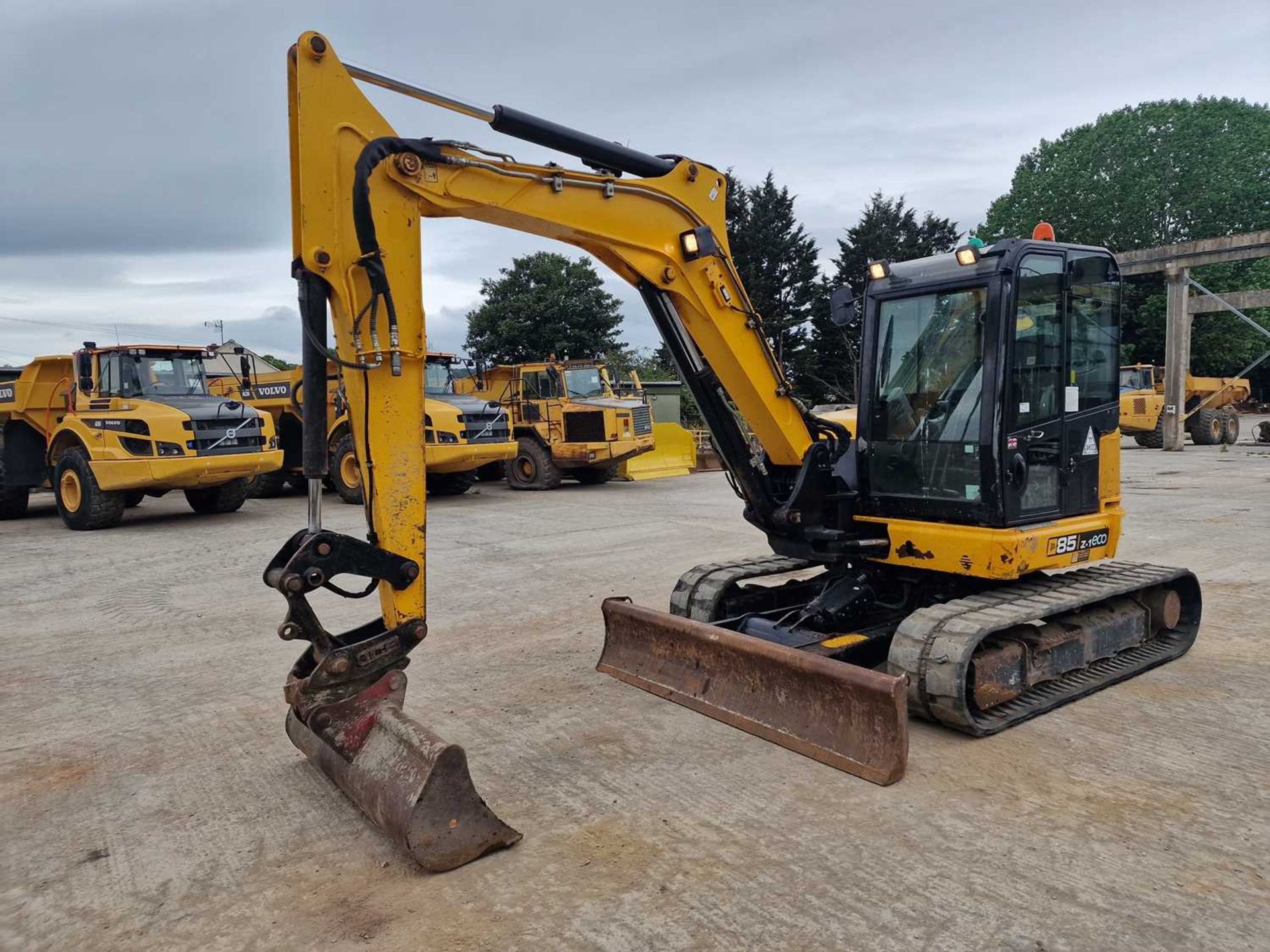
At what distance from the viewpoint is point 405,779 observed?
3.38 metres

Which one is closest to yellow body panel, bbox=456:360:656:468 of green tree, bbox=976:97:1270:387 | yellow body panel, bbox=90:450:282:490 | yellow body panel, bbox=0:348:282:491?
yellow body panel, bbox=0:348:282:491

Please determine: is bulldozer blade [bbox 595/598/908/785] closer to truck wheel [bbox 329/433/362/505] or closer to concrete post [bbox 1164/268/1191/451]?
truck wheel [bbox 329/433/362/505]

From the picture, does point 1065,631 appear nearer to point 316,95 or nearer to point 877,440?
point 877,440

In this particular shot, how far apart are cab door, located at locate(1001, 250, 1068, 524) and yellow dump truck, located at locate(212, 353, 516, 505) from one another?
32.9 feet

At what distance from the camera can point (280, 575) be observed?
141 inches

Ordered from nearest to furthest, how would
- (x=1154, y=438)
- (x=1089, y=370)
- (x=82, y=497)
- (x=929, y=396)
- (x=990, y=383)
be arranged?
(x=990, y=383), (x=929, y=396), (x=1089, y=370), (x=82, y=497), (x=1154, y=438)

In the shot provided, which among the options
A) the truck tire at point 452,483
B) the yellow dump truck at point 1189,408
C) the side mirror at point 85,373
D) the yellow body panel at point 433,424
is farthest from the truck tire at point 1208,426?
the side mirror at point 85,373

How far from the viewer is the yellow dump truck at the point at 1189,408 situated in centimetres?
2466

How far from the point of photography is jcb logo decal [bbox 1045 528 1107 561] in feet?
16.3

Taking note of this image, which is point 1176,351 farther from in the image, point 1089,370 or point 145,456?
point 145,456

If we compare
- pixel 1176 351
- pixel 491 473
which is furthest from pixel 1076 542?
pixel 1176 351

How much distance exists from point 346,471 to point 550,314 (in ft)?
79.7

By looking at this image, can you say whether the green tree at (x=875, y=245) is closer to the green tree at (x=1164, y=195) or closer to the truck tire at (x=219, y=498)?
the green tree at (x=1164, y=195)

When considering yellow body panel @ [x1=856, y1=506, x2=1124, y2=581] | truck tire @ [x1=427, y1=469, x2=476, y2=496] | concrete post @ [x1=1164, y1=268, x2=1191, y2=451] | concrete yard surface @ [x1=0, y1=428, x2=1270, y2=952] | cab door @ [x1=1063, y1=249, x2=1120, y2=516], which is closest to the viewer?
concrete yard surface @ [x1=0, y1=428, x2=1270, y2=952]
